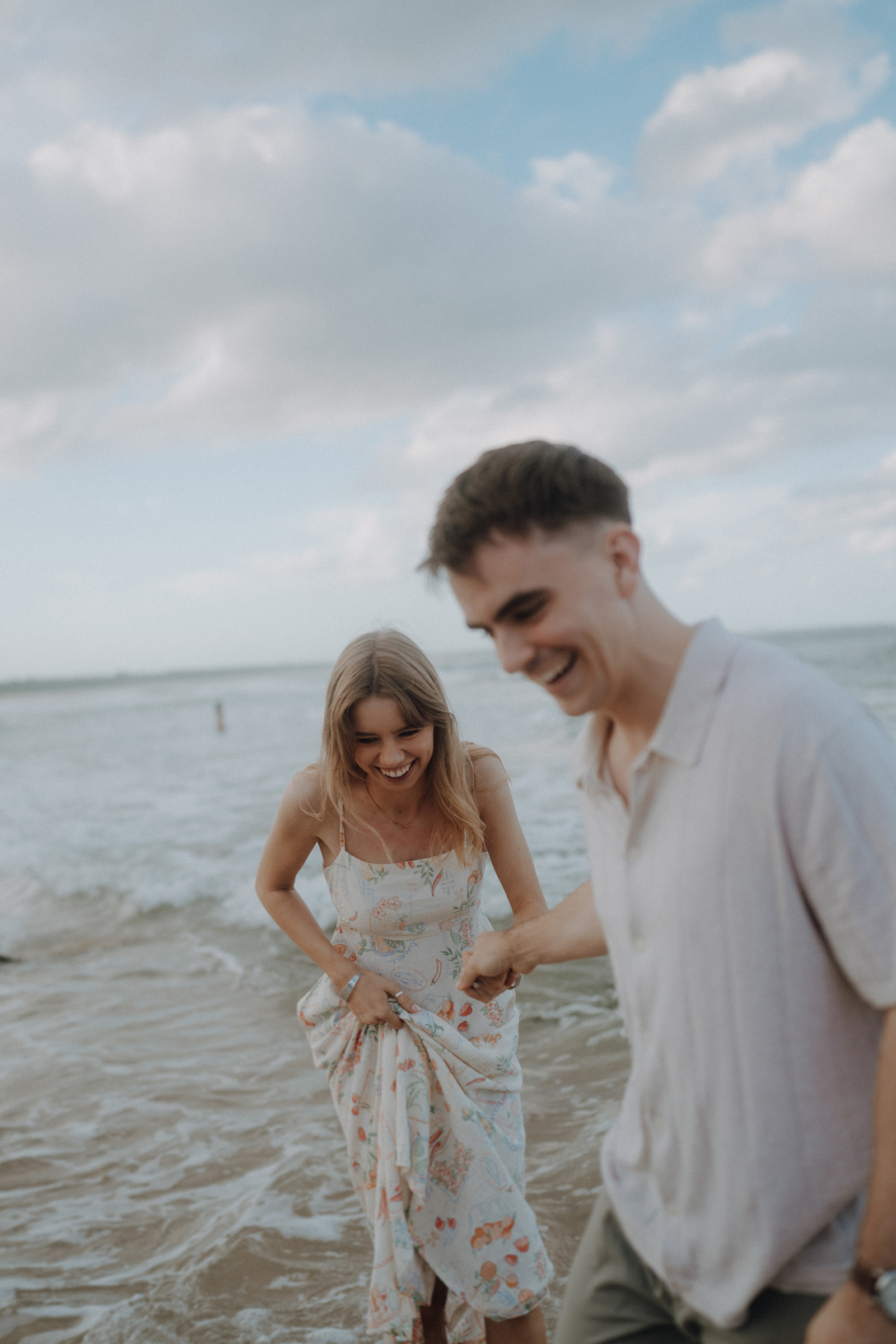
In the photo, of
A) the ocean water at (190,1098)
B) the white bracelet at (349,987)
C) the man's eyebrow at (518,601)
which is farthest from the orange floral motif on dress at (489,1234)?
the man's eyebrow at (518,601)

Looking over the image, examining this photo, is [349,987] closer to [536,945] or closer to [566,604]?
[536,945]

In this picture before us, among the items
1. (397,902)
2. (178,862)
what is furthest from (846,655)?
(397,902)

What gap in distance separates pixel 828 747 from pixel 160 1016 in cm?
696

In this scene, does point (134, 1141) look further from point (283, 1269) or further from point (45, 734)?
point (45, 734)

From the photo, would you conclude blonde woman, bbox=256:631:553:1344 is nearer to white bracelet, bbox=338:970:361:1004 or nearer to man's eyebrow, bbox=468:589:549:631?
white bracelet, bbox=338:970:361:1004

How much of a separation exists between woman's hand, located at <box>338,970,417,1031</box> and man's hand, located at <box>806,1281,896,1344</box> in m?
1.91

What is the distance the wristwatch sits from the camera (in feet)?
4.78

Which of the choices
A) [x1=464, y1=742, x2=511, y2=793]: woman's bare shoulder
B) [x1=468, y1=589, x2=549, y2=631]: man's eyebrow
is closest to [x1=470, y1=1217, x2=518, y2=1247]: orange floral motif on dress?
[x1=464, y1=742, x2=511, y2=793]: woman's bare shoulder

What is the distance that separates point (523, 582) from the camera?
169 centimetres

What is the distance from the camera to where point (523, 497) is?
168 cm

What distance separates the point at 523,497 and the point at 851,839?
71 centimetres

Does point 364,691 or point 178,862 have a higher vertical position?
point 364,691

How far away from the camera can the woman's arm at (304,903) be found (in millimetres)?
3295

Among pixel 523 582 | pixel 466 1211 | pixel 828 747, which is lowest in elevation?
pixel 466 1211
